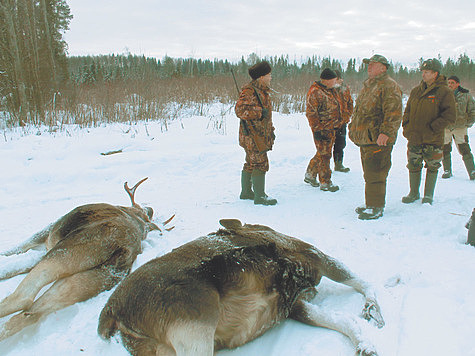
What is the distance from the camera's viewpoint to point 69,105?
11.4 metres

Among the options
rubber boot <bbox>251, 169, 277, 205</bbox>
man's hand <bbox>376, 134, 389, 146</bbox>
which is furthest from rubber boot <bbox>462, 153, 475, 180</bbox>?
rubber boot <bbox>251, 169, 277, 205</bbox>

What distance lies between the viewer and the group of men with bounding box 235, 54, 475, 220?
4070mm

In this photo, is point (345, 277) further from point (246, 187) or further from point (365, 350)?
point (246, 187)

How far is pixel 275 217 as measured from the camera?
14.8 ft

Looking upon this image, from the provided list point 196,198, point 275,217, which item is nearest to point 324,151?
point 275,217

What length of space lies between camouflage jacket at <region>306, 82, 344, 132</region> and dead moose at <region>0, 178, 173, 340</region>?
11.8 feet

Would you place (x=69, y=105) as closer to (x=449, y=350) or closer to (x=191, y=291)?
(x=191, y=291)

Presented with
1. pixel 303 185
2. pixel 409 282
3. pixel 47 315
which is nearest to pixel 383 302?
pixel 409 282

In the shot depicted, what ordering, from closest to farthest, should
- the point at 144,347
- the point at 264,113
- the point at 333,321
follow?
the point at 144,347 < the point at 333,321 < the point at 264,113

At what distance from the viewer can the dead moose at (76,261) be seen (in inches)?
86.6

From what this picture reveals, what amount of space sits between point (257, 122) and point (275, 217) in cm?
151

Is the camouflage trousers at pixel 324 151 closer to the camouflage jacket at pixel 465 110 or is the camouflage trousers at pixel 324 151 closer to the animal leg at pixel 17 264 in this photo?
the camouflage jacket at pixel 465 110

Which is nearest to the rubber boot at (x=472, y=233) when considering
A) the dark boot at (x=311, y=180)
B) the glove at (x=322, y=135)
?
the glove at (x=322, y=135)

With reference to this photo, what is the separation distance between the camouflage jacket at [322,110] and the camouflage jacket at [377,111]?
1.21 meters
